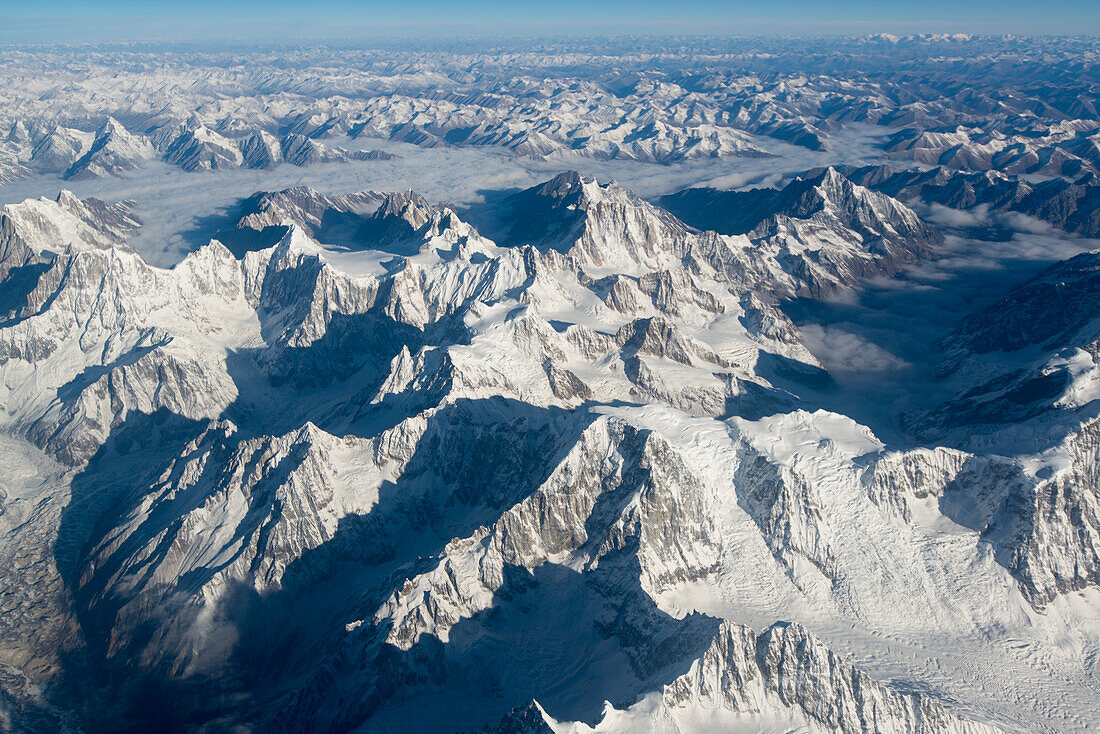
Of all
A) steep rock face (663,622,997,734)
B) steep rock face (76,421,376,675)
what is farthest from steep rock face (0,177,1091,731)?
steep rock face (663,622,997,734)

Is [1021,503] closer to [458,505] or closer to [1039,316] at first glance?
[458,505]

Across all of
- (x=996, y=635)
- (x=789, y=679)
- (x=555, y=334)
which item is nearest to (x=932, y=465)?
(x=996, y=635)

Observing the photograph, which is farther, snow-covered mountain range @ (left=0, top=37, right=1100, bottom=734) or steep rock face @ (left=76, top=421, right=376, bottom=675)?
steep rock face @ (left=76, top=421, right=376, bottom=675)

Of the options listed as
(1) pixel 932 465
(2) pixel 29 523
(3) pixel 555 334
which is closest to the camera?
(1) pixel 932 465

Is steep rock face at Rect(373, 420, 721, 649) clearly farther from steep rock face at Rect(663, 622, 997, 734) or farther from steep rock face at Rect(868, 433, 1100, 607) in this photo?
steep rock face at Rect(868, 433, 1100, 607)

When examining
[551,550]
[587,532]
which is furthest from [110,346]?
[587,532]

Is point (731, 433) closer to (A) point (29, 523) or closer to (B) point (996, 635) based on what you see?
(B) point (996, 635)

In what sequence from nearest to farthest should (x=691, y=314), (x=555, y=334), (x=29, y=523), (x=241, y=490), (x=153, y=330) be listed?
(x=241, y=490) → (x=29, y=523) → (x=555, y=334) → (x=153, y=330) → (x=691, y=314)

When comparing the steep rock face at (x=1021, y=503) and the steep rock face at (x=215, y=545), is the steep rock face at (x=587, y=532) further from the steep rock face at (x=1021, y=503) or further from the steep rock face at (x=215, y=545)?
the steep rock face at (x=215, y=545)

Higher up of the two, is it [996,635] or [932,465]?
[932,465]

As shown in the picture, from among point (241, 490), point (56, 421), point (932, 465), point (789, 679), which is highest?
point (932, 465)
